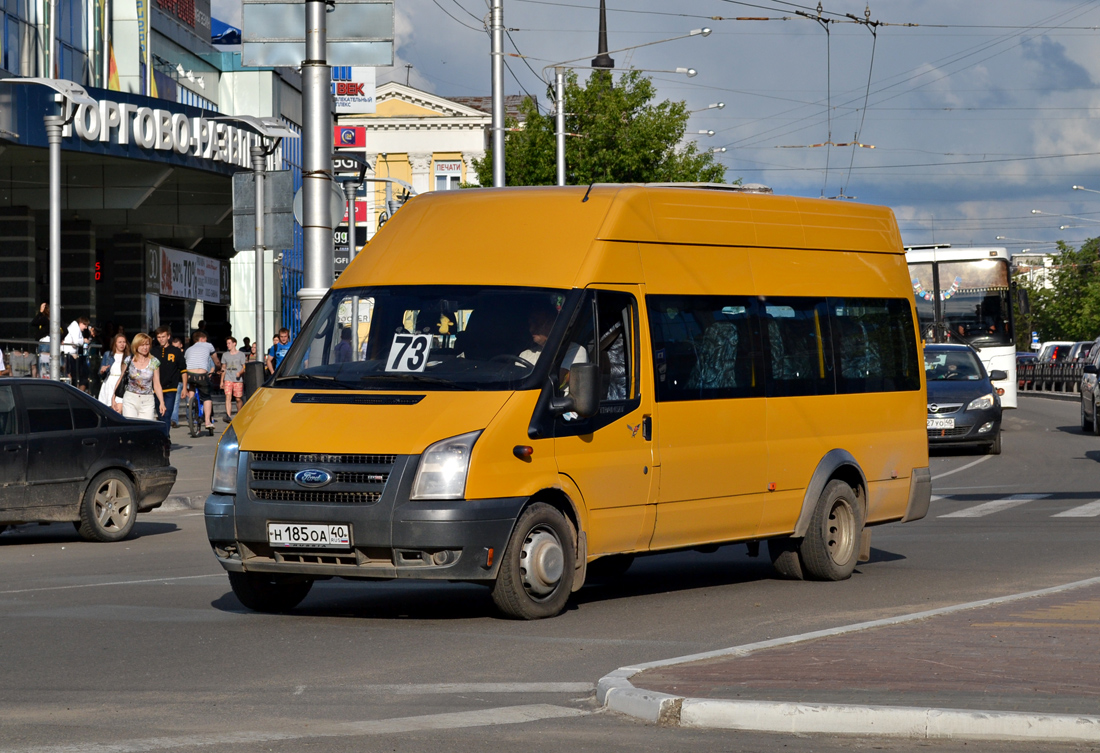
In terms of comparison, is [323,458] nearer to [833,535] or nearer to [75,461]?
[833,535]

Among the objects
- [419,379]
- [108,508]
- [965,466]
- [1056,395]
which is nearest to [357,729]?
[419,379]

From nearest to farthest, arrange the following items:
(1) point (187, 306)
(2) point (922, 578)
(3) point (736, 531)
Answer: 1. (3) point (736, 531)
2. (2) point (922, 578)
3. (1) point (187, 306)

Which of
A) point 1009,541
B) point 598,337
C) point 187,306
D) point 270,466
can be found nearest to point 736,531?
point 598,337

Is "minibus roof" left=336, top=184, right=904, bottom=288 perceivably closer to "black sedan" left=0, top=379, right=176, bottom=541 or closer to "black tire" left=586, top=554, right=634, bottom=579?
"black tire" left=586, top=554, right=634, bottom=579

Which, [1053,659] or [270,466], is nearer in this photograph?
[1053,659]

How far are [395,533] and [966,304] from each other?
26.8 metres

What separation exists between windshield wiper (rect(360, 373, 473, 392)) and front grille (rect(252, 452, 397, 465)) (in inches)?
23.4

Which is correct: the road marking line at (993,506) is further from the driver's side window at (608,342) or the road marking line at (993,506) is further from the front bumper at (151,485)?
the driver's side window at (608,342)

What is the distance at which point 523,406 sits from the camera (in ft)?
29.3

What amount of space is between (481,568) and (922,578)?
4.16 meters

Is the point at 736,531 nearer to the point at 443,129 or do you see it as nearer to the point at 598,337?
the point at 598,337

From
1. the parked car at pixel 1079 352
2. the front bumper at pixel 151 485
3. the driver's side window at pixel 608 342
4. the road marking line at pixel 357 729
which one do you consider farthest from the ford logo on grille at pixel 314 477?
the parked car at pixel 1079 352

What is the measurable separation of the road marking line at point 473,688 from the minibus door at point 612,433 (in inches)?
81.8

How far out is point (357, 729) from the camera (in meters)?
6.27
